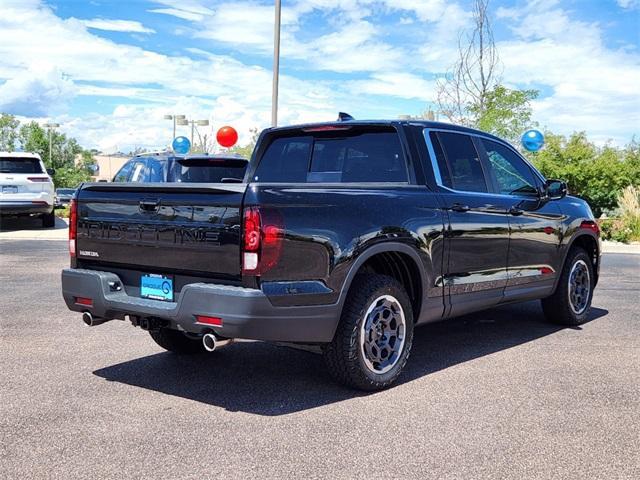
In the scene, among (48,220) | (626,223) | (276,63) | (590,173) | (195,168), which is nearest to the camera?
(195,168)

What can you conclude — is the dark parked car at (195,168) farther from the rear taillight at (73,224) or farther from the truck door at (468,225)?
the rear taillight at (73,224)

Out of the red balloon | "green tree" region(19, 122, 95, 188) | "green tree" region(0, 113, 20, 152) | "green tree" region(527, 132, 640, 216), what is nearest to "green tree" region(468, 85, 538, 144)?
"green tree" region(527, 132, 640, 216)

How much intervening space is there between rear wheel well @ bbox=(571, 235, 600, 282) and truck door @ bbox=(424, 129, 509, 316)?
1654mm

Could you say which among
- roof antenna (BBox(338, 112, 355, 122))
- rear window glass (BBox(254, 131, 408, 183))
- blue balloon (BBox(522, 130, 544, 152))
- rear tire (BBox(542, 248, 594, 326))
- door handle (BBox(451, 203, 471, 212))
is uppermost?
blue balloon (BBox(522, 130, 544, 152))

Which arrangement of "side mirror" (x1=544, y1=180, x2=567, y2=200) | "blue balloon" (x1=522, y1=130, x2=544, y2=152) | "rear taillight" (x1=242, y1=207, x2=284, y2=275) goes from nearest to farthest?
"rear taillight" (x1=242, y1=207, x2=284, y2=275)
"side mirror" (x1=544, y1=180, x2=567, y2=200)
"blue balloon" (x1=522, y1=130, x2=544, y2=152)

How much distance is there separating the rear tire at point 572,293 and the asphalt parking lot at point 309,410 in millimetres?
245

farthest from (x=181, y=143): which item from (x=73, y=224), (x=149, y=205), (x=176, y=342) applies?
(x=149, y=205)

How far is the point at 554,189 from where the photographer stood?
22.6ft

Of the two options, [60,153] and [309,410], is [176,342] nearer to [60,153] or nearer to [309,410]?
[309,410]

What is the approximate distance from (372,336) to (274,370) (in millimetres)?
970

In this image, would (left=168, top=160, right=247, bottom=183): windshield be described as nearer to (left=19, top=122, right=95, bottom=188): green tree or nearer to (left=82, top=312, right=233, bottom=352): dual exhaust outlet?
(left=82, top=312, right=233, bottom=352): dual exhaust outlet

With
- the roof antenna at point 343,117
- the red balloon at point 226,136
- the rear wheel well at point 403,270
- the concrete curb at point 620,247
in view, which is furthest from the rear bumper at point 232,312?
the red balloon at point 226,136

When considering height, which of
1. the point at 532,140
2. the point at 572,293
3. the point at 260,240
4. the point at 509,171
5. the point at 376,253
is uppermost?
the point at 532,140

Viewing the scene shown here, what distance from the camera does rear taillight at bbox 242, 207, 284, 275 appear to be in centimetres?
425
